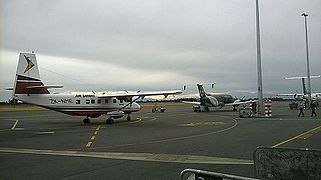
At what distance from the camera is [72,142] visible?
1620 centimetres

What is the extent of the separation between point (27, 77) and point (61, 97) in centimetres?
306

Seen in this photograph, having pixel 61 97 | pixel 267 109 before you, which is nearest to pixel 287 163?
pixel 61 97

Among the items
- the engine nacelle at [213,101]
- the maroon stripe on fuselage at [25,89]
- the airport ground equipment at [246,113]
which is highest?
the maroon stripe on fuselage at [25,89]

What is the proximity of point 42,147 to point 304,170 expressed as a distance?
12.2m

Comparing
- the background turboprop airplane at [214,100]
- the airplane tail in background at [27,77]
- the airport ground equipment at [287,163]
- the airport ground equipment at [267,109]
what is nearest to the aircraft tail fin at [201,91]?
the background turboprop airplane at [214,100]

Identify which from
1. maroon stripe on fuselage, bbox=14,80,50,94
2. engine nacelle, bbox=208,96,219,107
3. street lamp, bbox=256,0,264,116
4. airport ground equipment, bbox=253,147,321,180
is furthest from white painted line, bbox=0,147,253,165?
engine nacelle, bbox=208,96,219,107

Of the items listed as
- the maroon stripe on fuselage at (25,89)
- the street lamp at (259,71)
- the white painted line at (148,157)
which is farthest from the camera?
the street lamp at (259,71)

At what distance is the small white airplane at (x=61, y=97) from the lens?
2647 centimetres

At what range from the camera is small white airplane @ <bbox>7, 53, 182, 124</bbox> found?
2647cm

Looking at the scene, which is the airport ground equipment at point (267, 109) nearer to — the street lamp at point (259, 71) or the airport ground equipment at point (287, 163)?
the street lamp at point (259, 71)

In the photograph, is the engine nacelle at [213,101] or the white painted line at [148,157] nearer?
the white painted line at [148,157]

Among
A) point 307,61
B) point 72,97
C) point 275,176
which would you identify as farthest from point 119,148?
point 307,61

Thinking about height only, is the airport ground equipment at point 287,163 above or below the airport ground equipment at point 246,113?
above

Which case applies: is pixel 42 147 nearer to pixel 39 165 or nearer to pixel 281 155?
pixel 39 165
